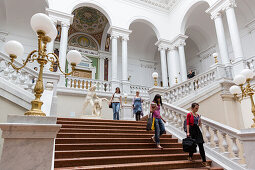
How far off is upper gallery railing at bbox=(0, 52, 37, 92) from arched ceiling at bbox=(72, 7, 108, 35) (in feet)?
35.8

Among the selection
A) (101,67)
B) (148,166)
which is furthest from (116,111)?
(101,67)

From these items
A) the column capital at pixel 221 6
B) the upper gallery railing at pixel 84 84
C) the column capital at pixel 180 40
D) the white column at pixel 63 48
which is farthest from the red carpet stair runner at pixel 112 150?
the column capital at pixel 180 40

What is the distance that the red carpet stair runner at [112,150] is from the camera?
337 centimetres

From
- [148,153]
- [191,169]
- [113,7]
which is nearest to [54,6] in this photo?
[113,7]

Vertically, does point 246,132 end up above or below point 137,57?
below

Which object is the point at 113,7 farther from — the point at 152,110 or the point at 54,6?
the point at 152,110

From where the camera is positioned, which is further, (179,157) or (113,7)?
(113,7)

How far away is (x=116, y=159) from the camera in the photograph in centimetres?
360

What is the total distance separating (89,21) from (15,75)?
39.2 feet

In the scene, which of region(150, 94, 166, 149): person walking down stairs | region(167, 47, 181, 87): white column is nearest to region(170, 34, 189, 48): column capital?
region(167, 47, 181, 87): white column

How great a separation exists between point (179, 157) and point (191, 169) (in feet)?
1.78

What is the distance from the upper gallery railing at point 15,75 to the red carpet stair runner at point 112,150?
1.48m

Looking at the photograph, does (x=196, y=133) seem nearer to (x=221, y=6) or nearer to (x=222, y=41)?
(x=222, y=41)

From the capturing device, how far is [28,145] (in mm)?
2164
